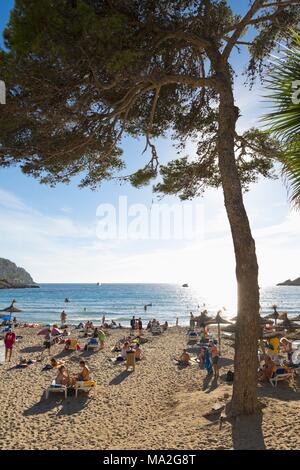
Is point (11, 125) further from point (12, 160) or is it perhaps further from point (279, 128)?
point (279, 128)

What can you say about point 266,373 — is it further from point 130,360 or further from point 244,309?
point 130,360

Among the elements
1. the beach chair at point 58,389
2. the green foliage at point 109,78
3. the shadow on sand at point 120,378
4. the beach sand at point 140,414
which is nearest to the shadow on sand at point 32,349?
the beach sand at point 140,414

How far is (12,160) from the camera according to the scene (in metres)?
8.95

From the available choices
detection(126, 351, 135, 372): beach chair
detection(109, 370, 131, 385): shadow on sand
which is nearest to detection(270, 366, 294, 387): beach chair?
detection(109, 370, 131, 385): shadow on sand

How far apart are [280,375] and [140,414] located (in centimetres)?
475

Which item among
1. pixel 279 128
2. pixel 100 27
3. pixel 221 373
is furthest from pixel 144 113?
pixel 221 373

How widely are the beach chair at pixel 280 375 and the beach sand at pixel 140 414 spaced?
Answer: 218 mm

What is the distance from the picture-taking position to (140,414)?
9453mm

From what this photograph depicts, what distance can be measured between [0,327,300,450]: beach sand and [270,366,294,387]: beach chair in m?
0.22

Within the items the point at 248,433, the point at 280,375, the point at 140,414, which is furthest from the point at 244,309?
the point at 280,375

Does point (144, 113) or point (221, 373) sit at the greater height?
point (144, 113)

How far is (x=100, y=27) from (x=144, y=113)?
3.95m

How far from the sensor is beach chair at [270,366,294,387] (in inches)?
440
